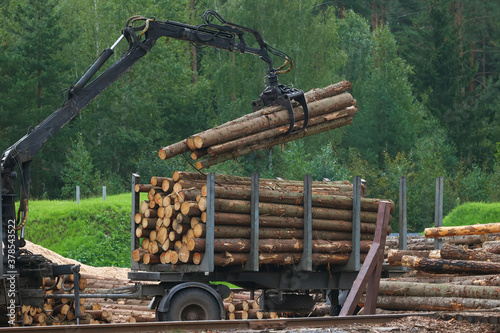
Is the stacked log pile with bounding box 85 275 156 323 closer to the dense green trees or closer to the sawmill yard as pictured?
the sawmill yard

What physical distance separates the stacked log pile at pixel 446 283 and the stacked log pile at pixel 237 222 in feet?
3.83

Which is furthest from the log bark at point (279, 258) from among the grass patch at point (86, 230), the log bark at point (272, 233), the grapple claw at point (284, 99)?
the grass patch at point (86, 230)

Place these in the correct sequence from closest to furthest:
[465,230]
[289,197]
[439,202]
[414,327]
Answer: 1. [414,327]
2. [289,197]
3. [465,230]
4. [439,202]

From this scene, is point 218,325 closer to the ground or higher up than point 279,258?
closer to the ground

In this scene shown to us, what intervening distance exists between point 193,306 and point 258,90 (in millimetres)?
33426

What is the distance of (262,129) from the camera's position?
1352cm

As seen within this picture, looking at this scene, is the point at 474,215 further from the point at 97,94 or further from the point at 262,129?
the point at 97,94

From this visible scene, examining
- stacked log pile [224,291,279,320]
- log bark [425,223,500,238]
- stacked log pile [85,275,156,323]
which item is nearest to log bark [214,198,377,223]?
stacked log pile [224,291,279,320]

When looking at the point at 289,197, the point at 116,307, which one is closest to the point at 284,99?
the point at 289,197

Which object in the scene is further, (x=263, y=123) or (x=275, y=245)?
(x=263, y=123)

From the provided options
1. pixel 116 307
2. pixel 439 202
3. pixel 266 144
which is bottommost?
pixel 116 307

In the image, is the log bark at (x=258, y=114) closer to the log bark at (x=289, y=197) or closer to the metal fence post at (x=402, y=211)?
the log bark at (x=289, y=197)

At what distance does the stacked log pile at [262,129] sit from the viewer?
12.8m

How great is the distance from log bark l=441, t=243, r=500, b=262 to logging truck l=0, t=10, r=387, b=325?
1.65m
